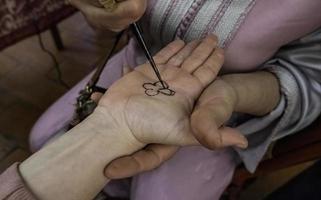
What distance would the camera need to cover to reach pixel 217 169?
76cm

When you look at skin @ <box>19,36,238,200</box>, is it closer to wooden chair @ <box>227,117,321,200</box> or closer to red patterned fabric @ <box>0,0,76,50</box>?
wooden chair @ <box>227,117,321,200</box>

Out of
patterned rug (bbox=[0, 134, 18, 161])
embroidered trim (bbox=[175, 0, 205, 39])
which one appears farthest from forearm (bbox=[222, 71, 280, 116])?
patterned rug (bbox=[0, 134, 18, 161])

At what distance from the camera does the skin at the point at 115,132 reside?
0.60m

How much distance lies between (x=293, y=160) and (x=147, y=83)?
30cm

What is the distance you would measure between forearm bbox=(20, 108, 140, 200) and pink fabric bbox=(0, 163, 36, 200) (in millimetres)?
17

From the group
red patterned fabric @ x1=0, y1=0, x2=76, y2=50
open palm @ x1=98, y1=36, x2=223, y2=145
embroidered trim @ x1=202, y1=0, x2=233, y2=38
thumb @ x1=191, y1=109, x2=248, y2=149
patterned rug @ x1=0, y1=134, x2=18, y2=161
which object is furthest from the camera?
patterned rug @ x1=0, y1=134, x2=18, y2=161

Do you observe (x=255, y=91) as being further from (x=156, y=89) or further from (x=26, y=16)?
(x=26, y=16)

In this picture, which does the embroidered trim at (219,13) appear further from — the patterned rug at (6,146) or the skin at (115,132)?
the patterned rug at (6,146)

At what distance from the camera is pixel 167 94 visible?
24.8 inches

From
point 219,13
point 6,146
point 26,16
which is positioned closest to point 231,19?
point 219,13

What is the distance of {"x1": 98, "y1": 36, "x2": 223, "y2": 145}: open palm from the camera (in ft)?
1.91

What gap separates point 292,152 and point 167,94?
0.88 feet

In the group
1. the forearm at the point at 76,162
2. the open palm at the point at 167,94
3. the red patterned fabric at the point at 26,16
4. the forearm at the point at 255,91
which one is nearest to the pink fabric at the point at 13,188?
the forearm at the point at 76,162

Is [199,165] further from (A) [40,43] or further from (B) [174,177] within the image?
A: (A) [40,43]
